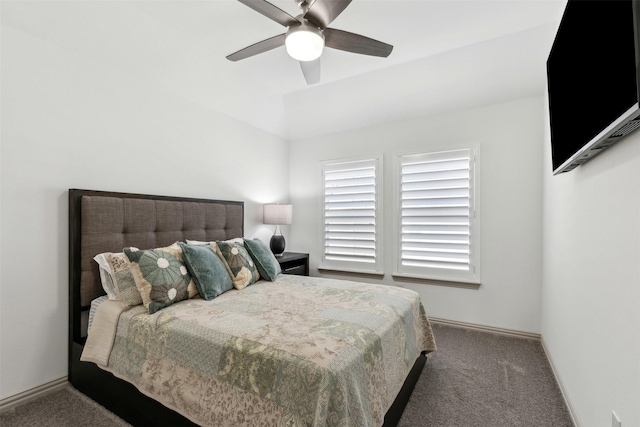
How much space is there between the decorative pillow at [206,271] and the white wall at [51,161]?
878 mm

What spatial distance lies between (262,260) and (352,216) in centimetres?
162

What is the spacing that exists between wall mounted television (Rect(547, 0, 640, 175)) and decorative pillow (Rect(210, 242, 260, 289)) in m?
2.29

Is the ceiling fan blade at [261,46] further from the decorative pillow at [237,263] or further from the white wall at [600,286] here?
the white wall at [600,286]

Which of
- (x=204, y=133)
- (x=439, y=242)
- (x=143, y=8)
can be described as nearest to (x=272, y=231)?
(x=204, y=133)

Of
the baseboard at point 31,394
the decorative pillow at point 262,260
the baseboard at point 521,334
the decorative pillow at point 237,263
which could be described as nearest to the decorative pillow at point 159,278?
the decorative pillow at point 237,263

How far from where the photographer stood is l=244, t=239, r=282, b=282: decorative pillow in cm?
271

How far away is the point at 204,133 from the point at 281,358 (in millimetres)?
2664

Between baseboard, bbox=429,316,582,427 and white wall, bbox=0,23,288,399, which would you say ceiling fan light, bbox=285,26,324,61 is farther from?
baseboard, bbox=429,316,582,427

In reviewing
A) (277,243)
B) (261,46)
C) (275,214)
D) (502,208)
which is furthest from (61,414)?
(502,208)

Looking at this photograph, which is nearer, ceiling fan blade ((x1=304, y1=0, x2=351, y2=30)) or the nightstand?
ceiling fan blade ((x1=304, y1=0, x2=351, y2=30))

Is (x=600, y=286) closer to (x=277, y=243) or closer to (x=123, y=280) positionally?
(x=123, y=280)

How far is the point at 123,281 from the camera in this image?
6.51 feet

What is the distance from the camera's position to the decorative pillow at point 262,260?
2.71m

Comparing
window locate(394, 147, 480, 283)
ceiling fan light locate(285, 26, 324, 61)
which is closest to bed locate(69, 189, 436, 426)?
window locate(394, 147, 480, 283)
